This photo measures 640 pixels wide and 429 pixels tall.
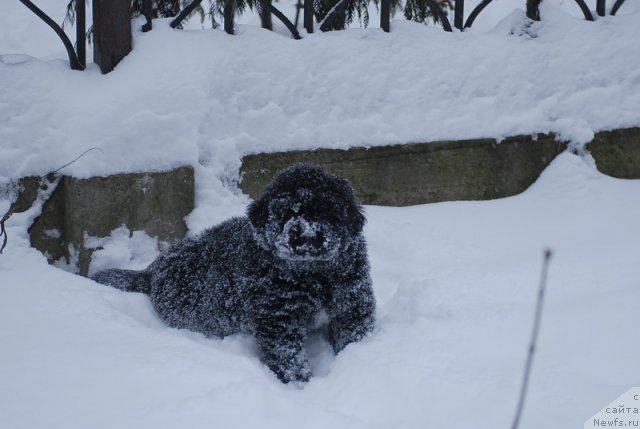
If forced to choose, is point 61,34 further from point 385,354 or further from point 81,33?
point 385,354

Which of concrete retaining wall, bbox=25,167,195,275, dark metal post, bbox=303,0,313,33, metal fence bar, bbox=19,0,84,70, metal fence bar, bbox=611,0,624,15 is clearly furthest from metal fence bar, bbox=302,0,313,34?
metal fence bar, bbox=611,0,624,15

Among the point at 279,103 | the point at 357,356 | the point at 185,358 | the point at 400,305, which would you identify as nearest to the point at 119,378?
the point at 185,358

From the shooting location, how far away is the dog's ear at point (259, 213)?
3.05 metres

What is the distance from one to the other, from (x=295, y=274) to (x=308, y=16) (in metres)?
2.65

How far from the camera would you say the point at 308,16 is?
498 cm

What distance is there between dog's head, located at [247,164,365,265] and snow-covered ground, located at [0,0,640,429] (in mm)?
492

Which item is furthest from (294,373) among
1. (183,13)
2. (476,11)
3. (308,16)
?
(476,11)

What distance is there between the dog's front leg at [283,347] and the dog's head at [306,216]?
0.30m

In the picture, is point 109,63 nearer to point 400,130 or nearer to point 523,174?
point 400,130

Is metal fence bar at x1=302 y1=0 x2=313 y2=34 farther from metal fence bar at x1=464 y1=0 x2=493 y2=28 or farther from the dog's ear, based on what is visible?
the dog's ear

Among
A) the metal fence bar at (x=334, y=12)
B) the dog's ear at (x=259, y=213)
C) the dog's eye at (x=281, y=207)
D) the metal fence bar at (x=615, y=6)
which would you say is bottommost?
the dog's ear at (x=259, y=213)

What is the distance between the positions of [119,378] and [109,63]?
111 inches

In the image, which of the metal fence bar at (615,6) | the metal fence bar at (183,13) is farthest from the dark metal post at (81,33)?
the metal fence bar at (615,6)

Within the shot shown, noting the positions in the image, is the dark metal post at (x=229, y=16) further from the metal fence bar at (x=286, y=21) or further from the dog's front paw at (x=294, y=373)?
the dog's front paw at (x=294, y=373)
